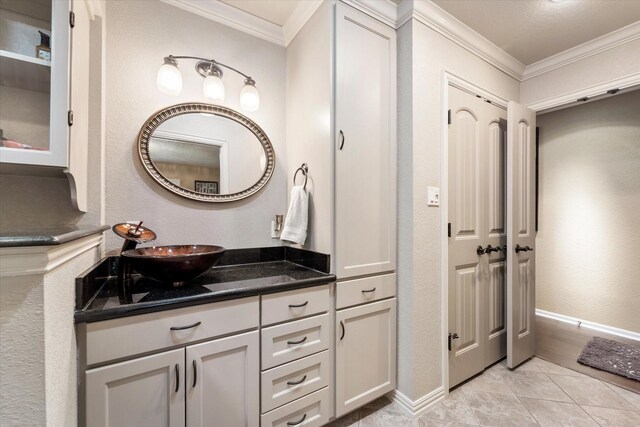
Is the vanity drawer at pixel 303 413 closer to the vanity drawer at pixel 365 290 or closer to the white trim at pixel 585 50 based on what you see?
the vanity drawer at pixel 365 290

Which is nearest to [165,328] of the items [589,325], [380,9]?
[380,9]

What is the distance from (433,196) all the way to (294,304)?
1.08 meters

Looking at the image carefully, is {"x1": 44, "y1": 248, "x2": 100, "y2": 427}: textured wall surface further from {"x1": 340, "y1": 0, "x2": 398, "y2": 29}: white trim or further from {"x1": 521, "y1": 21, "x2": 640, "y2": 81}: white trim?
{"x1": 521, "y1": 21, "x2": 640, "y2": 81}: white trim

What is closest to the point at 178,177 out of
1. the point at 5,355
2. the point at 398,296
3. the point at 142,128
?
the point at 142,128

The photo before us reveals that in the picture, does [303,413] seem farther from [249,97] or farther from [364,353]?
[249,97]

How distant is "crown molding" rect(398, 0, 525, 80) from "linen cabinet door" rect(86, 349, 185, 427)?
2152 millimetres

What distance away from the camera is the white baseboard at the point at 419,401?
157 cm

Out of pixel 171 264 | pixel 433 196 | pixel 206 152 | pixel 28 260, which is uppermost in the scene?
pixel 206 152

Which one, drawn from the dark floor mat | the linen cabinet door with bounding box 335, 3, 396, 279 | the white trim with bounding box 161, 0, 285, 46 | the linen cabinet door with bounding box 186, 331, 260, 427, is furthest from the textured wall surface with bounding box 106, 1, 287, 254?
the dark floor mat

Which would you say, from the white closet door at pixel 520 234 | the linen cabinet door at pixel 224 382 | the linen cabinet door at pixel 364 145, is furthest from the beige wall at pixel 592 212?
the linen cabinet door at pixel 224 382

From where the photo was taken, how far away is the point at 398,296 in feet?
5.45

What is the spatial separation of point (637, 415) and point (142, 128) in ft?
10.9

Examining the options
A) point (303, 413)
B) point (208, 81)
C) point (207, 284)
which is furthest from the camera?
point (208, 81)

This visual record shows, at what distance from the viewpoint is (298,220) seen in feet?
5.10
